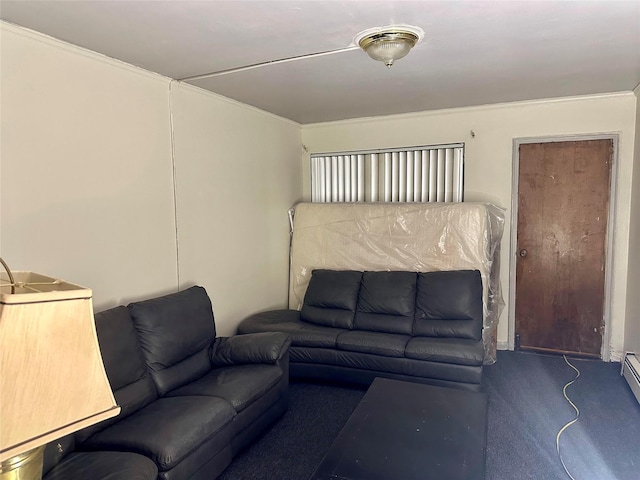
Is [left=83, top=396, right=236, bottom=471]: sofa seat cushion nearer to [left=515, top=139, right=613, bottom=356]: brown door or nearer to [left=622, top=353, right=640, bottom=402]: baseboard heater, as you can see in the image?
[left=622, top=353, right=640, bottom=402]: baseboard heater

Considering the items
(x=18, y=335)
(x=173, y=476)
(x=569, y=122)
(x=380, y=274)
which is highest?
(x=569, y=122)

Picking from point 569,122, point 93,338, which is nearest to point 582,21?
point 569,122

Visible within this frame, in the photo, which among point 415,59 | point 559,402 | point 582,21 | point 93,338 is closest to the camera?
point 93,338

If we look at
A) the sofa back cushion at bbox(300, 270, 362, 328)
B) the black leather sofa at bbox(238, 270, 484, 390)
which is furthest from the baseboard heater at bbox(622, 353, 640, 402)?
the sofa back cushion at bbox(300, 270, 362, 328)

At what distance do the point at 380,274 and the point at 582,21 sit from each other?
7.80ft

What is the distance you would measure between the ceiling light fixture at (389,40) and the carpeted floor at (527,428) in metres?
2.36

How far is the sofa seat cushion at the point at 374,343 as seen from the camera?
128 inches

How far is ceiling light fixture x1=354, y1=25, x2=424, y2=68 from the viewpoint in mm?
2180

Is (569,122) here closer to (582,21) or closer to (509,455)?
(582,21)

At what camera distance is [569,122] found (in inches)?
152

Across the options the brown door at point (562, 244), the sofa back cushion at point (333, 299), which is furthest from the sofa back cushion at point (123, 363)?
the brown door at point (562, 244)

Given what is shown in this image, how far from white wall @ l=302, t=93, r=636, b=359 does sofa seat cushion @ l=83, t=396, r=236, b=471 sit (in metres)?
3.14

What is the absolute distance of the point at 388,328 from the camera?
11.6 feet

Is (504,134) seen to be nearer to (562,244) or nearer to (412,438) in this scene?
(562,244)
